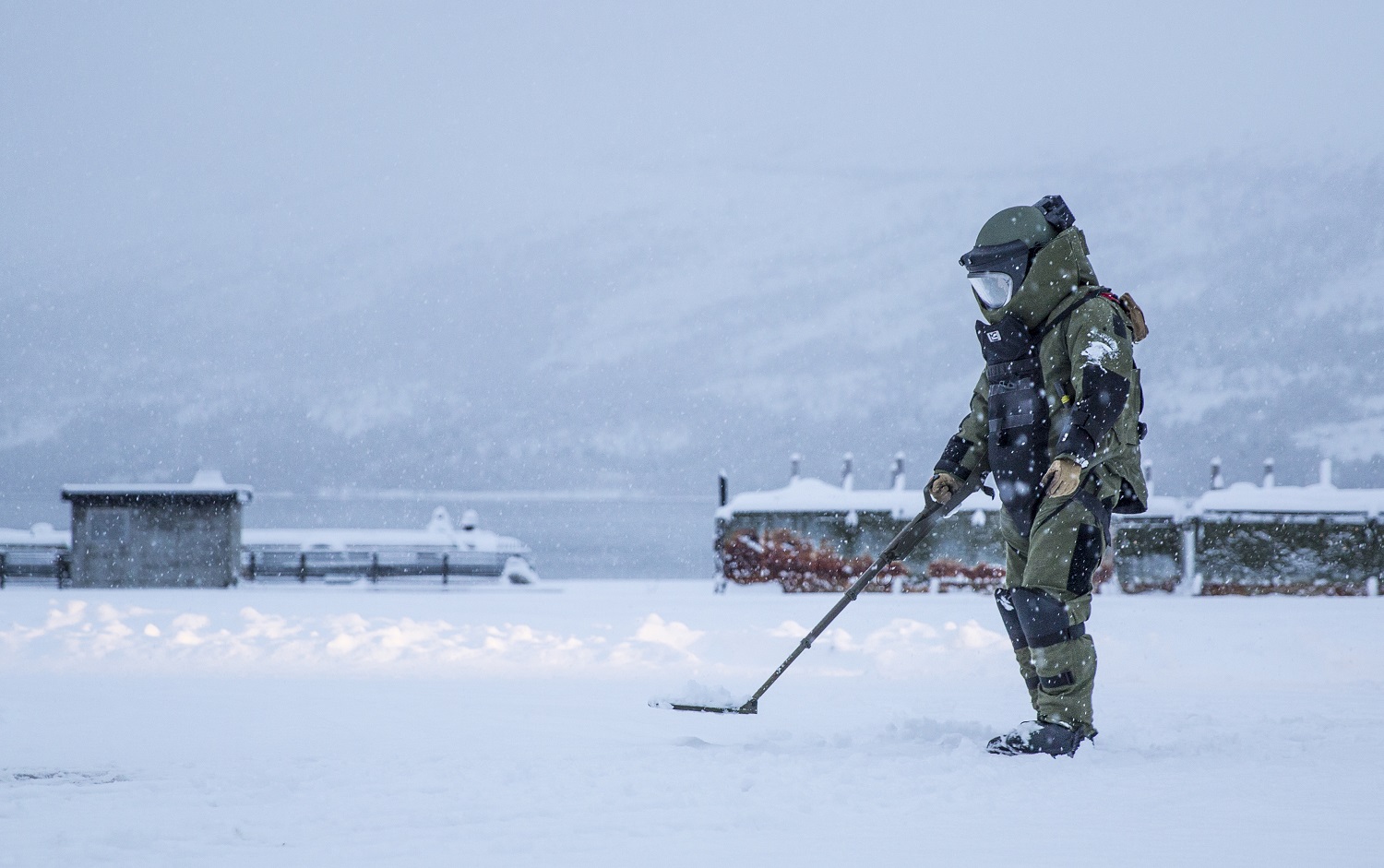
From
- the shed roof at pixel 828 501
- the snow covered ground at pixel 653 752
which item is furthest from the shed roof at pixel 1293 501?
the snow covered ground at pixel 653 752

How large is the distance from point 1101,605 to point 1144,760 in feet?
34.3

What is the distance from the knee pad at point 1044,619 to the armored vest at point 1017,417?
1.03 ft

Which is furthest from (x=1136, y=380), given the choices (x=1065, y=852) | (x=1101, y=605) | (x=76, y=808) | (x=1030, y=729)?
(x=1101, y=605)

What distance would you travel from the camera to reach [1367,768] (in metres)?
3.74

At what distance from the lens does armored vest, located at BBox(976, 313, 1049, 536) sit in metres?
4.34

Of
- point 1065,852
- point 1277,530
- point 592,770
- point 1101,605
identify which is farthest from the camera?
point 1277,530

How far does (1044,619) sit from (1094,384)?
30.5 inches

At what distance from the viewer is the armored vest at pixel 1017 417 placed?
4340 mm

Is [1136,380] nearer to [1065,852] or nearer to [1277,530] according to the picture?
[1065,852]

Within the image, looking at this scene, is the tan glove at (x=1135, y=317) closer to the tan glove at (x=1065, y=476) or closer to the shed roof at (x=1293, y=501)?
the tan glove at (x=1065, y=476)

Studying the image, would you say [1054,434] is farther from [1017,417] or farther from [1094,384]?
[1094,384]

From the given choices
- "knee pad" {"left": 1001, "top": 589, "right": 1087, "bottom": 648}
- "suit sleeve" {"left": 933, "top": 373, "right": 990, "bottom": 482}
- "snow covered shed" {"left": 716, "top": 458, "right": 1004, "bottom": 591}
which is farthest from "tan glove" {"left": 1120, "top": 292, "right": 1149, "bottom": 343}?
"snow covered shed" {"left": 716, "top": 458, "right": 1004, "bottom": 591}

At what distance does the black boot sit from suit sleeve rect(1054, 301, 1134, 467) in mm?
842

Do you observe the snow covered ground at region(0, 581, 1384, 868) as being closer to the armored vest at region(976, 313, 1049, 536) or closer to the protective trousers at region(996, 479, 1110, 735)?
the protective trousers at region(996, 479, 1110, 735)
